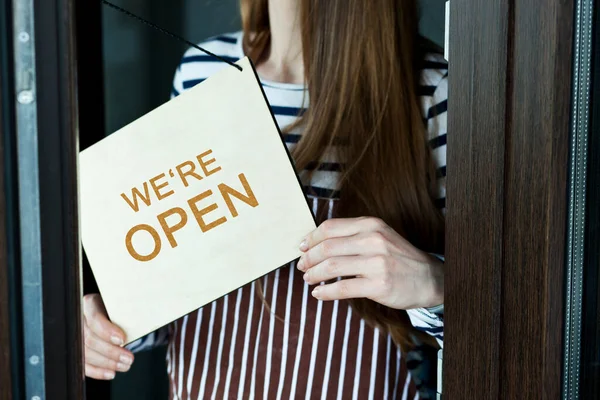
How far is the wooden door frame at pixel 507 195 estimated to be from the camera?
409 millimetres

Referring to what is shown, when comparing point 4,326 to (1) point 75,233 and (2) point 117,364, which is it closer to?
(1) point 75,233

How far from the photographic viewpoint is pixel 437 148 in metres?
0.52

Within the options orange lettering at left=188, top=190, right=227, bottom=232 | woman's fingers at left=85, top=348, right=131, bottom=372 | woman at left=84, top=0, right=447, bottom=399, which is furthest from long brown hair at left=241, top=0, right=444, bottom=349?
woman's fingers at left=85, top=348, right=131, bottom=372

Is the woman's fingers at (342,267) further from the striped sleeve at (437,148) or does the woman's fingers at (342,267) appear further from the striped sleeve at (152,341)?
the striped sleeve at (152,341)

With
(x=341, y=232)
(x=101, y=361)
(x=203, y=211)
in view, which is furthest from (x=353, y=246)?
(x=101, y=361)

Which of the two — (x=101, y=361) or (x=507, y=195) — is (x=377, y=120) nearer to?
(x=507, y=195)

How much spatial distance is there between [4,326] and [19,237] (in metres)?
0.04

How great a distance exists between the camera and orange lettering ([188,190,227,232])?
1.67 feet

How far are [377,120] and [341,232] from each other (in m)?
0.12

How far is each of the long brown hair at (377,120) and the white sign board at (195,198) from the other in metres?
0.08

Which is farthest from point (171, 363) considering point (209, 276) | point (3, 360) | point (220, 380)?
point (3, 360)

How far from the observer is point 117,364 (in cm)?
54

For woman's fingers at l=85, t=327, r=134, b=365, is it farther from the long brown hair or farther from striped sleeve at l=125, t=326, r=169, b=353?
the long brown hair

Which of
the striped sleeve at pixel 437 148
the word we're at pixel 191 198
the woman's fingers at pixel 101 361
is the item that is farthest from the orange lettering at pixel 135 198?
the striped sleeve at pixel 437 148
